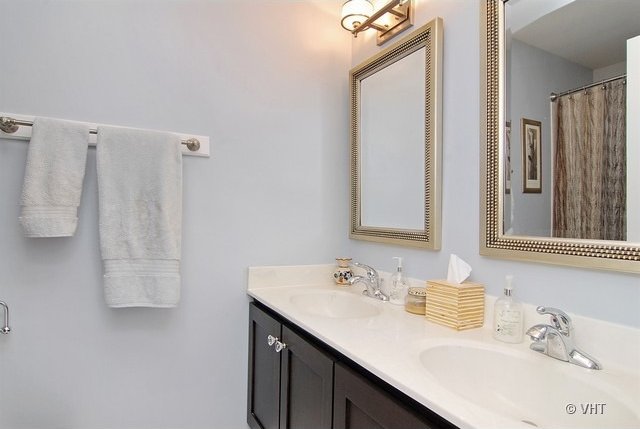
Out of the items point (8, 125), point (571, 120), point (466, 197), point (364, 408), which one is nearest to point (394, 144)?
point (466, 197)

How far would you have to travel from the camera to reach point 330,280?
5.50 feet

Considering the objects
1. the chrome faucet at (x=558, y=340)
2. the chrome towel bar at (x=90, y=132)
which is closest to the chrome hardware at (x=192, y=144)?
the chrome towel bar at (x=90, y=132)

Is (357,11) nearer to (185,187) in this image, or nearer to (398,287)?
(185,187)

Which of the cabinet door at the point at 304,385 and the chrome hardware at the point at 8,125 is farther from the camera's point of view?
the chrome hardware at the point at 8,125

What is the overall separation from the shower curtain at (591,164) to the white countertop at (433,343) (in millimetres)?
231

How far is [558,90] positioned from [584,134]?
5.5 inches

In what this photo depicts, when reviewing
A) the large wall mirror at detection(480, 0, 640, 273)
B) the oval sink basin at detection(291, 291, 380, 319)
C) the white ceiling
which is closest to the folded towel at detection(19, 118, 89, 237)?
the oval sink basin at detection(291, 291, 380, 319)

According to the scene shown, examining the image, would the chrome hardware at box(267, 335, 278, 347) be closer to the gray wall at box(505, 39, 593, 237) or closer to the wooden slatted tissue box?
the wooden slatted tissue box

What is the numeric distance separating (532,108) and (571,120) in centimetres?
11

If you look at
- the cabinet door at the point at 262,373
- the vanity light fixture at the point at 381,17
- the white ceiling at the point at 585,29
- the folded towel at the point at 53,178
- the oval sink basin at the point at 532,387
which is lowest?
the cabinet door at the point at 262,373

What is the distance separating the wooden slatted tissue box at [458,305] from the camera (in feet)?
3.28

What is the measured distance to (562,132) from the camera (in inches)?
35.4

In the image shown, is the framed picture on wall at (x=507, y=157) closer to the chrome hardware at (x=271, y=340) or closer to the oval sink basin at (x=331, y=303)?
the oval sink basin at (x=331, y=303)

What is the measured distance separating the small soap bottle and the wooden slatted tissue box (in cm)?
8
